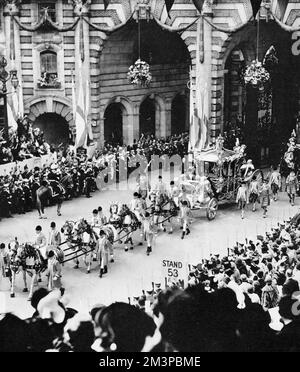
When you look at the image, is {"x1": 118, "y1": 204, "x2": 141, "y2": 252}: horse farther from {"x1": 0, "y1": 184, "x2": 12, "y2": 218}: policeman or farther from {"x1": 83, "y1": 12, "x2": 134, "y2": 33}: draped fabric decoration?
{"x1": 83, "y1": 12, "x2": 134, "y2": 33}: draped fabric decoration

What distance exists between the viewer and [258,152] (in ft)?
123

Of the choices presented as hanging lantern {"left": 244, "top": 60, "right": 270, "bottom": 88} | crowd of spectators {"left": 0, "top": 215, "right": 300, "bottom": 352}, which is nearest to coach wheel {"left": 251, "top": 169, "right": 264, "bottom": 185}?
hanging lantern {"left": 244, "top": 60, "right": 270, "bottom": 88}

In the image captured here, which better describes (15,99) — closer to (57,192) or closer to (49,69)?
(49,69)

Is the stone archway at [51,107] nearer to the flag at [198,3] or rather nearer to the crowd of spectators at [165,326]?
the flag at [198,3]

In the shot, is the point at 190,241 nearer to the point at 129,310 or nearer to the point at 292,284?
the point at 292,284

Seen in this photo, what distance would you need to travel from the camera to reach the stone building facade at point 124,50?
3478 centimetres

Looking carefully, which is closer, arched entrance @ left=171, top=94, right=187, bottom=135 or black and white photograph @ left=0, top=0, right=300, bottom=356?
black and white photograph @ left=0, top=0, right=300, bottom=356

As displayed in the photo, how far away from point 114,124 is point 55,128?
341cm

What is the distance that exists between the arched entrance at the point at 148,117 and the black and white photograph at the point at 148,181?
9 cm

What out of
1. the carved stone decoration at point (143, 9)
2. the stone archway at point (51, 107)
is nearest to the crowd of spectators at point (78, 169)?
the stone archway at point (51, 107)

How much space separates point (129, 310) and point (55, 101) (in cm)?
2535

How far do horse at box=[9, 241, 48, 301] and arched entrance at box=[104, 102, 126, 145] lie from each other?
64.5ft

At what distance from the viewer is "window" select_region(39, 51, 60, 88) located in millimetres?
37594

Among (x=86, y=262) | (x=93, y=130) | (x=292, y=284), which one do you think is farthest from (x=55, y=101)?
(x=292, y=284)
